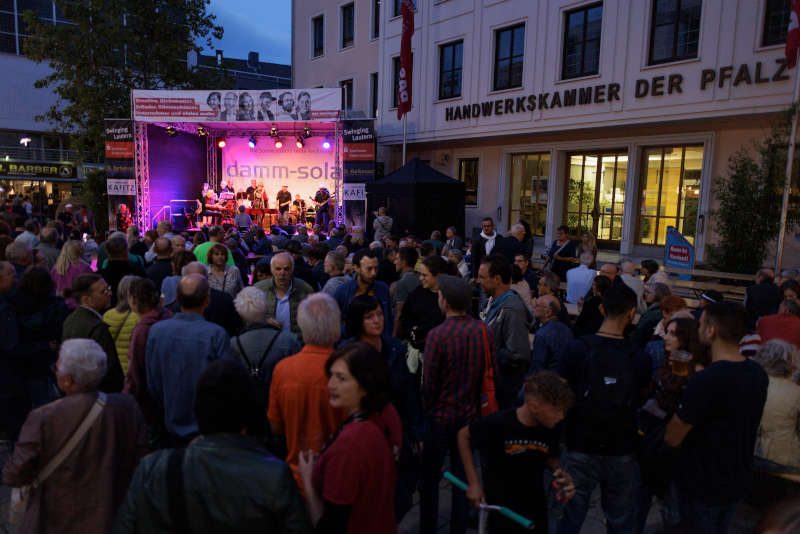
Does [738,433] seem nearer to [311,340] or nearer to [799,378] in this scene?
[799,378]

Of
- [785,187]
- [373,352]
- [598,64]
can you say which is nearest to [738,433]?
[373,352]

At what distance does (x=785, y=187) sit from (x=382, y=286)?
26.7 ft

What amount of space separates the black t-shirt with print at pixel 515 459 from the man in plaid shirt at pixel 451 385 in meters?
0.57

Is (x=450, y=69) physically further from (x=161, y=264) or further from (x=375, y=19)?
(x=161, y=264)

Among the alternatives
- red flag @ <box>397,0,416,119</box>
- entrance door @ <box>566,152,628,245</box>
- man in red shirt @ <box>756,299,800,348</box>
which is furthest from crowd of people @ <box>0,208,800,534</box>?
red flag @ <box>397,0,416,119</box>

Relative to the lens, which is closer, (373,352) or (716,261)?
(373,352)

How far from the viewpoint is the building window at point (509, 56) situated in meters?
14.6

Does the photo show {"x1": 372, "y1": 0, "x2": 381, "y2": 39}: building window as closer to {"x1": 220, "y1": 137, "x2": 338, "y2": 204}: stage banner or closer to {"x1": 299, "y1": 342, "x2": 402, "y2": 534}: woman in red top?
{"x1": 220, "y1": 137, "x2": 338, "y2": 204}: stage banner

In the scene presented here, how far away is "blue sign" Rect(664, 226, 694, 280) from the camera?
31.5 feet

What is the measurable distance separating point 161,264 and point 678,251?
889 cm

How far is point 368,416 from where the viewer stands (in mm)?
1948

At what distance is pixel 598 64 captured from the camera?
12859mm

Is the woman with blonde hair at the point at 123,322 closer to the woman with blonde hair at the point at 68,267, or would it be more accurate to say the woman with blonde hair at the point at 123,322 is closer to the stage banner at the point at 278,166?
the woman with blonde hair at the point at 68,267

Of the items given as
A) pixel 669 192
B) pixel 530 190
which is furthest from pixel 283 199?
pixel 669 192
